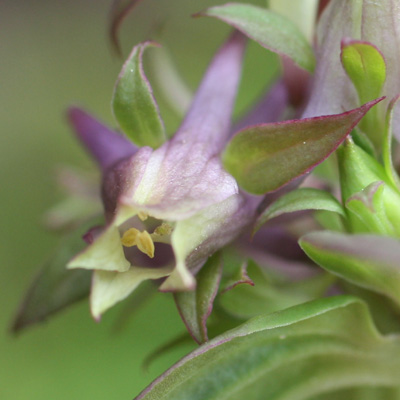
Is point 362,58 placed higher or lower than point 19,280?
higher

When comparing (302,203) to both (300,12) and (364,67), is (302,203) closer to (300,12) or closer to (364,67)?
(364,67)

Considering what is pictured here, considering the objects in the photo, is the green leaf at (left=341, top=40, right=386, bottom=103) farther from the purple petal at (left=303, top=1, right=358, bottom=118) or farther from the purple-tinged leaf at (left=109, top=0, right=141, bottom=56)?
the purple-tinged leaf at (left=109, top=0, right=141, bottom=56)

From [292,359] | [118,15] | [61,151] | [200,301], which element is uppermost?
[118,15]

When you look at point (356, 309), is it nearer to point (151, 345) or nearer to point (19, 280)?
point (151, 345)

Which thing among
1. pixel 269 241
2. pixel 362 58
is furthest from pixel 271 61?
pixel 362 58

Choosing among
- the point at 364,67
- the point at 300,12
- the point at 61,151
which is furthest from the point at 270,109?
the point at 61,151

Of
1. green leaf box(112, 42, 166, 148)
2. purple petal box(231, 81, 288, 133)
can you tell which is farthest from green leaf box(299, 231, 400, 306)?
purple petal box(231, 81, 288, 133)

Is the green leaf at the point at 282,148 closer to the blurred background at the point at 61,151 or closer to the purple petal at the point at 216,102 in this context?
the purple petal at the point at 216,102
